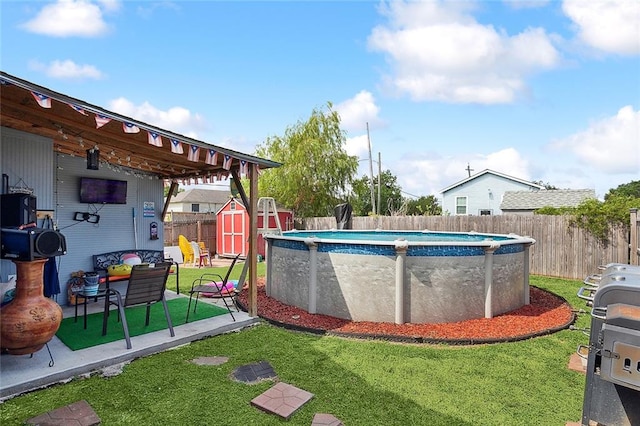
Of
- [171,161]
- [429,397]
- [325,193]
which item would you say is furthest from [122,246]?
[325,193]

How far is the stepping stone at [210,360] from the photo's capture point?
4121 millimetres

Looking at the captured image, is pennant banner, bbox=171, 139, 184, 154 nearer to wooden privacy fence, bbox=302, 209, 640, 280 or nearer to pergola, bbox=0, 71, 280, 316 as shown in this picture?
pergola, bbox=0, 71, 280, 316

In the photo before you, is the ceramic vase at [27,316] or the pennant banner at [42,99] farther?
the ceramic vase at [27,316]

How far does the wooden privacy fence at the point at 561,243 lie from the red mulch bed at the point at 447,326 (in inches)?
157

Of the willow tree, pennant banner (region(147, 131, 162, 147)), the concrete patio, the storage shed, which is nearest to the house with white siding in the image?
the willow tree

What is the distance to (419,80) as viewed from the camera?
1189 cm

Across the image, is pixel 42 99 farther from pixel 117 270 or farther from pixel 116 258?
pixel 116 258

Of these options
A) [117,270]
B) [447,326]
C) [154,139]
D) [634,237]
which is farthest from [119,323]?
[634,237]

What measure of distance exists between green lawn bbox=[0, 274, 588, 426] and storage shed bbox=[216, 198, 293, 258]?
31.7 feet

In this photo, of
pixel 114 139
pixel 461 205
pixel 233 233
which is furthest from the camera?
pixel 461 205

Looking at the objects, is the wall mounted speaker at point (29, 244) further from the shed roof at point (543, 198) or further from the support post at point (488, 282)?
the shed roof at point (543, 198)

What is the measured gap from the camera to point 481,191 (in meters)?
22.7

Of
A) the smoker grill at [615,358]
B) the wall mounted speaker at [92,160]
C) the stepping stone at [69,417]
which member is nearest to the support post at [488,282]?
the smoker grill at [615,358]

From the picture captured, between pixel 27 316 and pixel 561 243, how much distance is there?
11520mm
